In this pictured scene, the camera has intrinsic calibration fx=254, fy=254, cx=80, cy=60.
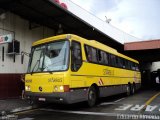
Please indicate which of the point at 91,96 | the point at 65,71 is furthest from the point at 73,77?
the point at 91,96

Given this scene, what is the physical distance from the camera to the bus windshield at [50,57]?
33.9 ft

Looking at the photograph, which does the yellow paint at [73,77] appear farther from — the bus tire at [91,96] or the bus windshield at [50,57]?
the bus tire at [91,96]

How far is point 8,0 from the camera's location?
44.3 feet

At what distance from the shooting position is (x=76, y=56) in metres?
10.8

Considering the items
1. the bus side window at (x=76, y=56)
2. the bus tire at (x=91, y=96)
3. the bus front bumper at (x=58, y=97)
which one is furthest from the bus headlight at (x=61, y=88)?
the bus tire at (x=91, y=96)

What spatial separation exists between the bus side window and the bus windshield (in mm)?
318

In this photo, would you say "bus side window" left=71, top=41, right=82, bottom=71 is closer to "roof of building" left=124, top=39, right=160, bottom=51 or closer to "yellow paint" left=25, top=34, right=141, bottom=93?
"yellow paint" left=25, top=34, right=141, bottom=93

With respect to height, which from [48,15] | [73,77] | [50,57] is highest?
[48,15]

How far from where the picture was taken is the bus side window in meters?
10.5

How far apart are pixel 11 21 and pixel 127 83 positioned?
31.2 ft

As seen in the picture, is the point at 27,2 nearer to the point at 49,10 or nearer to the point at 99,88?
the point at 49,10

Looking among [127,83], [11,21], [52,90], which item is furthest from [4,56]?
[127,83]

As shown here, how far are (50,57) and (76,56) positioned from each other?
3.60ft

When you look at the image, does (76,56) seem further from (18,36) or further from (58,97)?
(18,36)
